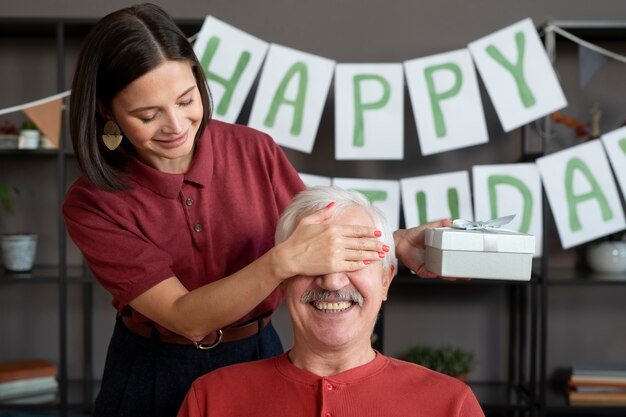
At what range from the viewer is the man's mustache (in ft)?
4.35

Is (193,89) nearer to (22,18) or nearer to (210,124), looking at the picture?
(210,124)

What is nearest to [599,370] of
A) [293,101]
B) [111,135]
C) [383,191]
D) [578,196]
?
[578,196]

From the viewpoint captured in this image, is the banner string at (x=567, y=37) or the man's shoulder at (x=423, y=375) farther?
the banner string at (x=567, y=37)

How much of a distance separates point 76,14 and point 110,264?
188cm

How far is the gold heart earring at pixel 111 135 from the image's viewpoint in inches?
55.6

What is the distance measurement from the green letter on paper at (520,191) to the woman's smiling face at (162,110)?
5.07 feet

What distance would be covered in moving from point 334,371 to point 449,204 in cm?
147

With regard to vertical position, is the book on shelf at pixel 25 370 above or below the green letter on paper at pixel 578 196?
below

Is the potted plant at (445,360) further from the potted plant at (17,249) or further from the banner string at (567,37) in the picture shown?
the potted plant at (17,249)

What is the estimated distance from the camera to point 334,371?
4.56 feet

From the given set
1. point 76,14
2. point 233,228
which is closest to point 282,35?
point 76,14

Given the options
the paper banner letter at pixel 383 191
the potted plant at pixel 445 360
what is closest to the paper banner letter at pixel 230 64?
the paper banner letter at pixel 383 191

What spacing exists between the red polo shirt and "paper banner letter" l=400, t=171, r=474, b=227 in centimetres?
121

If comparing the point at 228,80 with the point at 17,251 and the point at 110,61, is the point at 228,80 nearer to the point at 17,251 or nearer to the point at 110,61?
the point at 17,251
